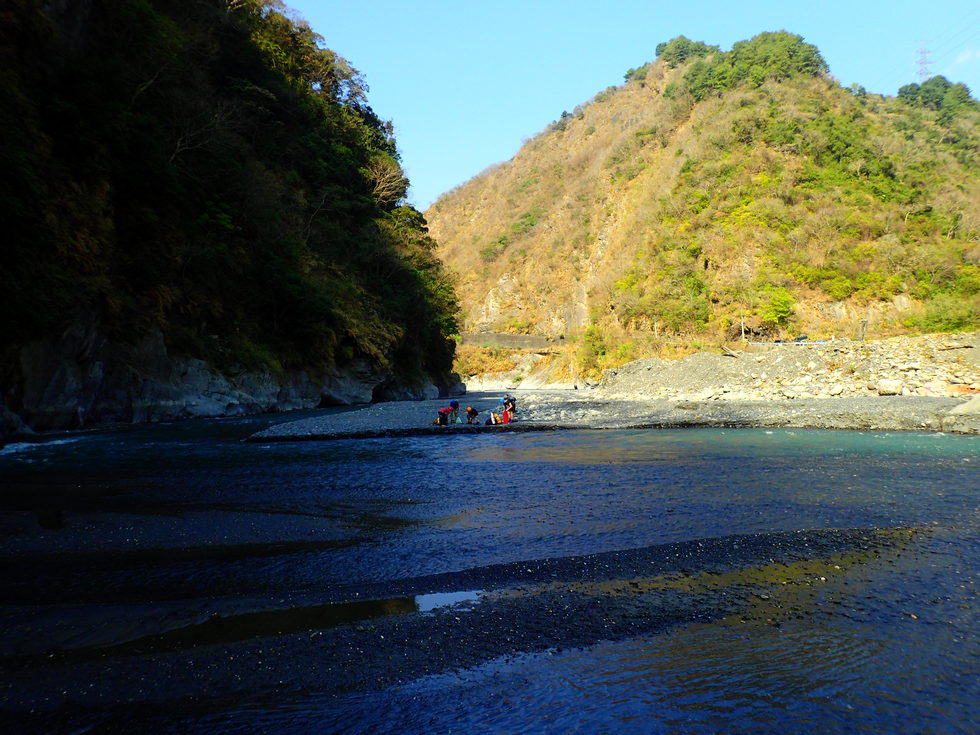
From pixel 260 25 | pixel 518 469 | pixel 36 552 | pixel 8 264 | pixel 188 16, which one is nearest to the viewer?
pixel 36 552

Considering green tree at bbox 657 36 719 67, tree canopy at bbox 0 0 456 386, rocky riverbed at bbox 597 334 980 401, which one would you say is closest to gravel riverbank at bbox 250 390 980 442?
rocky riverbed at bbox 597 334 980 401

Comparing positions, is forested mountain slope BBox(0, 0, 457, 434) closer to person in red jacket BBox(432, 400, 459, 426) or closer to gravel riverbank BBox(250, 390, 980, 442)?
gravel riverbank BBox(250, 390, 980, 442)

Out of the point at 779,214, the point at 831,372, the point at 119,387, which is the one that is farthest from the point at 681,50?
the point at 119,387

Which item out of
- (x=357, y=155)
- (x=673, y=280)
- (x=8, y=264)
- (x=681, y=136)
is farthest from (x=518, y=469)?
(x=681, y=136)

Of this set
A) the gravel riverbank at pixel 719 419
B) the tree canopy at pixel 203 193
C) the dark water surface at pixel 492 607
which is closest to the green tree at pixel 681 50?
the tree canopy at pixel 203 193

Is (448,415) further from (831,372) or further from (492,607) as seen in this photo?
(831,372)

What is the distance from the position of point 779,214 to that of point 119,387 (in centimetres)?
5144

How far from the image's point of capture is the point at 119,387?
19.8 m

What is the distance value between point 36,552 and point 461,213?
502ft

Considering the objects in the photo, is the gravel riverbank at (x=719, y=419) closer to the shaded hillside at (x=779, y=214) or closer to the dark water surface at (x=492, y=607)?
the dark water surface at (x=492, y=607)

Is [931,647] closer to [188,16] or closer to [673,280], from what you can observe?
[188,16]

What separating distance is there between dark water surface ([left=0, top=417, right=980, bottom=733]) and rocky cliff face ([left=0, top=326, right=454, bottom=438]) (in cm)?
839

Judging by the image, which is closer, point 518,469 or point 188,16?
point 518,469

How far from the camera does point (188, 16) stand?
2923 centimetres
